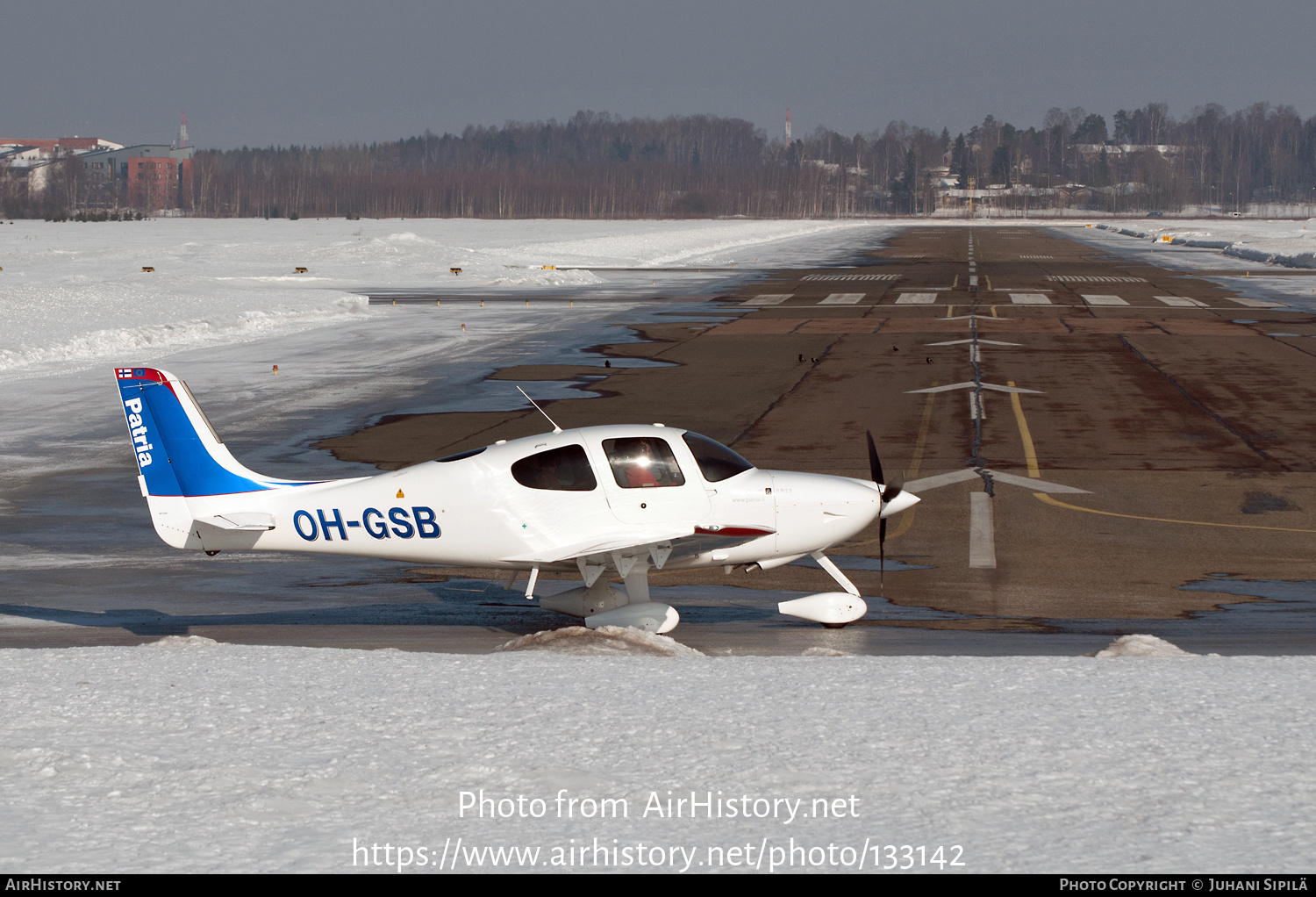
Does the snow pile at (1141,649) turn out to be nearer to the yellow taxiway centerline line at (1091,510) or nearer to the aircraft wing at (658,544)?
the aircraft wing at (658,544)

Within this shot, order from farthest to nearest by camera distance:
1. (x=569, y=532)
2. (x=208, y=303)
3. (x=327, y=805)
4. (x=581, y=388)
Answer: (x=208, y=303), (x=581, y=388), (x=569, y=532), (x=327, y=805)

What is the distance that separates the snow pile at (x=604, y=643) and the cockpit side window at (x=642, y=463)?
1399mm

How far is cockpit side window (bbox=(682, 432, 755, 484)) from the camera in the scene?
13148 mm

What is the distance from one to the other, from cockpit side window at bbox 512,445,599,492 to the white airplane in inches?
0.5

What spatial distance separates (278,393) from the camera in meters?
31.6

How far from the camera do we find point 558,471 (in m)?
13.1

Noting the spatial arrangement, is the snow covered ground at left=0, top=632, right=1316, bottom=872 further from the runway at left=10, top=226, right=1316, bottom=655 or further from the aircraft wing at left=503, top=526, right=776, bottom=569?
the runway at left=10, top=226, right=1316, bottom=655

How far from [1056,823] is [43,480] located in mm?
18671

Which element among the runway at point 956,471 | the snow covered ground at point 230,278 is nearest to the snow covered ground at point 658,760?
the runway at point 956,471

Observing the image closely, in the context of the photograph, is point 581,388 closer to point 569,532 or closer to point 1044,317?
point 569,532

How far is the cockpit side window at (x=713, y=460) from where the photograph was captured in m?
13.1

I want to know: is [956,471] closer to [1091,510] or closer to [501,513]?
[1091,510]

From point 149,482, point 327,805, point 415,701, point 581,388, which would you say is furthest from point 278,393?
point 327,805

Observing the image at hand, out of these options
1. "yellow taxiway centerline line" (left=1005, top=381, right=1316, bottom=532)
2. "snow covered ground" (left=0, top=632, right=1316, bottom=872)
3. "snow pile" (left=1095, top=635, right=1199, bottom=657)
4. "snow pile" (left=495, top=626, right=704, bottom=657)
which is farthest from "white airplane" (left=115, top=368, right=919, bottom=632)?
"yellow taxiway centerline line" (left=1005, top=381, right=1316, bottom=532)
